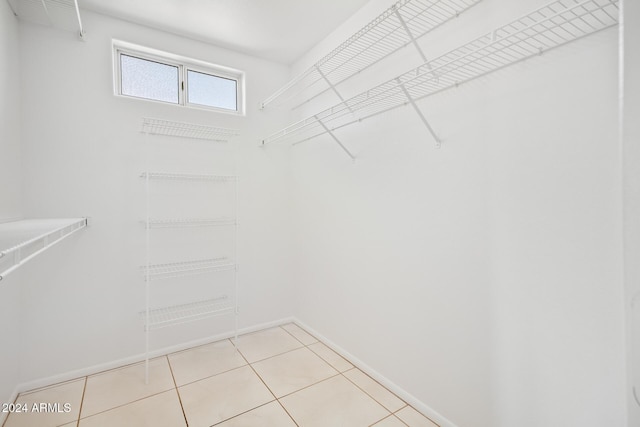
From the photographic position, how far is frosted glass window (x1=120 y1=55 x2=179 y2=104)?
2.27m

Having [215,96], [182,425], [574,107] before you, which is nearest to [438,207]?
[574,107]

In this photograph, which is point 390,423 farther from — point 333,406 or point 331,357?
point 331,357

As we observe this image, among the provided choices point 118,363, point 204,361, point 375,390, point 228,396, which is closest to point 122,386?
point 118,363

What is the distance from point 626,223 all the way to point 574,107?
1.66ft

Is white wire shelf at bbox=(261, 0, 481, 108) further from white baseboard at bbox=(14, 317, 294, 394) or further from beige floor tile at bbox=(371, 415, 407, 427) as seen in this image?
white baseboard at bbox=(14, 317, 294, 394)

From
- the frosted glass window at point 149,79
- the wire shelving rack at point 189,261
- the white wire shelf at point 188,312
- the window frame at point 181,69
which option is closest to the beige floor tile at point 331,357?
the wire shelving rack at point 189,261

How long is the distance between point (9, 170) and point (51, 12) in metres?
0.99

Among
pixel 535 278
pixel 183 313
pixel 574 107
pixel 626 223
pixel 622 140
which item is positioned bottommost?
pixel 183 313

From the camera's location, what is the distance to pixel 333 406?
1729mm

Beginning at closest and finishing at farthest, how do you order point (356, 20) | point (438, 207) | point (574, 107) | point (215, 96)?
point (574, 107) < point (438, 207) < point (356, 20) < point (215, 96)

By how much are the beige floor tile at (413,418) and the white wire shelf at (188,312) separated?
4.91 feet

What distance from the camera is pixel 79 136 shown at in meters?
2.00

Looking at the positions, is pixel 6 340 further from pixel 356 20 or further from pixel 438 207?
pixel 356 20

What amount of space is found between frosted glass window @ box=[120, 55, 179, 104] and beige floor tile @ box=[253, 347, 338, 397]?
91.0 inches
